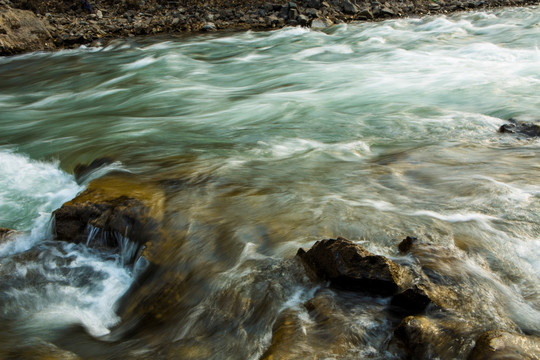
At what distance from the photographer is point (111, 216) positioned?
4.07 metres

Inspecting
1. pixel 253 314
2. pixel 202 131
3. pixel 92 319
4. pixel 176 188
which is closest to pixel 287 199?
pixel 176 188

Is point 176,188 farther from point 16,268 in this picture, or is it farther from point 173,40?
point 173,40

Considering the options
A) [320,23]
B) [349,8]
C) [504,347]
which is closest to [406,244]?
[504,347]

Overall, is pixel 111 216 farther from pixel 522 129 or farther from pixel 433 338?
pixel 522 129

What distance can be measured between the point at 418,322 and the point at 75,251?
111 inches

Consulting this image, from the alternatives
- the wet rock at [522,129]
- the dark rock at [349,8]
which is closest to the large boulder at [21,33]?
the dark rock at [349,8]

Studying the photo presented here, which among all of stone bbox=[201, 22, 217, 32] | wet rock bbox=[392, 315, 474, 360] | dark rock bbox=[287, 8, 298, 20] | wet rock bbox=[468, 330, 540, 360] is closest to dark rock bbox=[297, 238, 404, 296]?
wet rock bbox=[392, 315, 474, 360]

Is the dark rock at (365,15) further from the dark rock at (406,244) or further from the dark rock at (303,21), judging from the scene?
the dark rock at (406,244)

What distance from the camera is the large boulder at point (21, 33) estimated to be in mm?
14023

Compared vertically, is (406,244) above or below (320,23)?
above

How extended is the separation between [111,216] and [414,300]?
2.50m

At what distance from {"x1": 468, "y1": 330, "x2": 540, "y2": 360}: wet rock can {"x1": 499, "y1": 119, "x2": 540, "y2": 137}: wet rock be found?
13.6 feet

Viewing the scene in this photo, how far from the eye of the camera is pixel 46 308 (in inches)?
142

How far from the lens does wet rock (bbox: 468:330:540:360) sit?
7.09 ft
